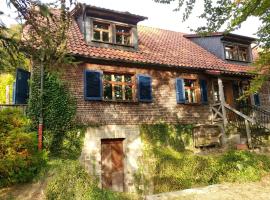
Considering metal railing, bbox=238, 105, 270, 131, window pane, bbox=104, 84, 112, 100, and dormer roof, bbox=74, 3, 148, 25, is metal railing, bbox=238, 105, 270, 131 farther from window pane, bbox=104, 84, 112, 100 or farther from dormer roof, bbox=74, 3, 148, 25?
window pane, bbox=104, 84, 112, 100

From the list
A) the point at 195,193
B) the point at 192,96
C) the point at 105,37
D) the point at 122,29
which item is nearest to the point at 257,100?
the point at 192,96

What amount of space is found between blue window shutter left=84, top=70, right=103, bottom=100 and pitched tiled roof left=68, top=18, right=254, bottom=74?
781mm

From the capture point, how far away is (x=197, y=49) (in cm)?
1914

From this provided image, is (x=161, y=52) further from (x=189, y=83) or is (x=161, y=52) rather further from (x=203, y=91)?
(x=203, y=91)

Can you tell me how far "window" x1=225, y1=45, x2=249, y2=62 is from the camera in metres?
18.8

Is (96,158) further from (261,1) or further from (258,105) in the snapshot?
(258,105)

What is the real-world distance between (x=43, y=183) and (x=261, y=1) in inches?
344

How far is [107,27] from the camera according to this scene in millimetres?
14422

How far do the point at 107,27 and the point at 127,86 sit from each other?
126 inches

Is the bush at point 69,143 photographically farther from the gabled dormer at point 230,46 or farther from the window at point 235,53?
the window at point 235,53

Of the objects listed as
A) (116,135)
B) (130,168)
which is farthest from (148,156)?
(116,135)

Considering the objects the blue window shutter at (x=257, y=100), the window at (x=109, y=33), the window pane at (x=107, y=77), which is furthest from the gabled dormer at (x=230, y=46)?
the window pane at (x=107, y=77)

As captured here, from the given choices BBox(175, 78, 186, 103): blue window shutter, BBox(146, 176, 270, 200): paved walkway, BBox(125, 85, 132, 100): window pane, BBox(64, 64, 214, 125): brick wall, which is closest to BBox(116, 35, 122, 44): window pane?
BBox(64, 64, 214, 125): brick wall

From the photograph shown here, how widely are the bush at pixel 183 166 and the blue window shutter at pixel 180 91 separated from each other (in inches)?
65.7
